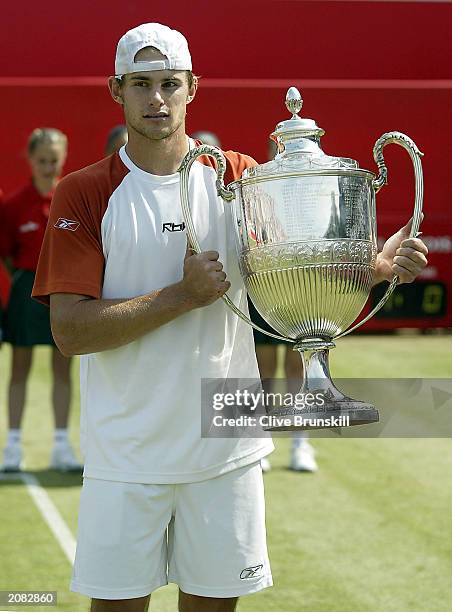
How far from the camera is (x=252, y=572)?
2707 millimetres

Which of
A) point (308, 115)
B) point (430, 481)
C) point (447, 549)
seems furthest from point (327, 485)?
point (308, 115)

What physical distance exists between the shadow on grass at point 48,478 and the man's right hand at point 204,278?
333cm

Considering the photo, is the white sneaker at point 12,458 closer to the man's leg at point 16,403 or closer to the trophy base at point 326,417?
the man's leg at point 16,403

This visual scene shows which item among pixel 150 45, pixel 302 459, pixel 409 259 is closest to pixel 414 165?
pixel 409 259

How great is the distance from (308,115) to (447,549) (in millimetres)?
5713

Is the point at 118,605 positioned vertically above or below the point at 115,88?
below

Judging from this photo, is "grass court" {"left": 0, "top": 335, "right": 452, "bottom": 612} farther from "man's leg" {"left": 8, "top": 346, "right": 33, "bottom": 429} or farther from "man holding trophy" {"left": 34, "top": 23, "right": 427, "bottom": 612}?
"man holding trophy" {"left": 34, "top": 23, "right": 427, "bottom": 612}

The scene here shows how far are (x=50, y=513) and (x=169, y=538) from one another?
2572 mm

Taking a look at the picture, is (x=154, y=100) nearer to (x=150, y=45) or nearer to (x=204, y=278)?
(x=150, y=45)

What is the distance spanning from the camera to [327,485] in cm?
565

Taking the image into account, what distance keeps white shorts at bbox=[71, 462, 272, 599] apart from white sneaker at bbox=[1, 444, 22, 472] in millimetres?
3317

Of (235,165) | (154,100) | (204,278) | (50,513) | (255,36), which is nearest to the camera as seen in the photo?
(204,278)

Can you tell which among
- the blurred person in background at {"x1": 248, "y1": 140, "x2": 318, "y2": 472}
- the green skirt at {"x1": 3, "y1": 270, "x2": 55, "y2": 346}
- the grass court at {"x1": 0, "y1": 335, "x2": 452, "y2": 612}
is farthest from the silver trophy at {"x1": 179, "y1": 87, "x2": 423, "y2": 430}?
the green skirt at {"x1": 3, "y1": 270, "x2": 55, "y2": 346}

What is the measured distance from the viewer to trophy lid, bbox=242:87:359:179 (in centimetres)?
266
